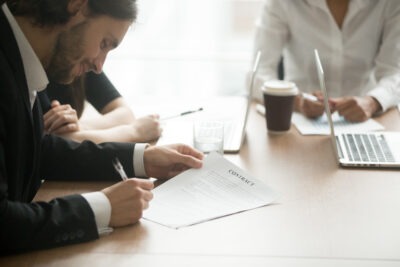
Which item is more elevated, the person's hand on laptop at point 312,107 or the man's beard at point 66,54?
the man's beard at point 66,54

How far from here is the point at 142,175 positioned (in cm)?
147

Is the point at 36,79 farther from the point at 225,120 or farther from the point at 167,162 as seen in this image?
the point at 225,120

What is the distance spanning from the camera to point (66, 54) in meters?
1.36

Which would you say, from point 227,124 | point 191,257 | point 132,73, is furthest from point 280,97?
point 132,73

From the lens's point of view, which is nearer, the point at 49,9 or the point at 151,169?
the point at 49,9

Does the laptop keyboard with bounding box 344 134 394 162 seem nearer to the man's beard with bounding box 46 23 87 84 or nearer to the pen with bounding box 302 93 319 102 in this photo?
the pen with bounding box 302 93 319 102

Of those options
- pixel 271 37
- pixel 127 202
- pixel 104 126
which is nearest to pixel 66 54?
pixel 127 202

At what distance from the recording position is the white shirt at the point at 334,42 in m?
2.28

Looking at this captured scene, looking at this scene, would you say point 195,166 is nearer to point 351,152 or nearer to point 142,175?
point 142,175

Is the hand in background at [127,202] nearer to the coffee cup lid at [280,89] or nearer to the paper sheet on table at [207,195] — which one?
the paper sheet on table at [207,195]

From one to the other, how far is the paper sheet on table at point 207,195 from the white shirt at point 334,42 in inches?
33.5

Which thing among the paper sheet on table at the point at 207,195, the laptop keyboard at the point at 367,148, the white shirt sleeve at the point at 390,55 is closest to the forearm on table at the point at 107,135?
the paper sheet on table at the point at 207,195

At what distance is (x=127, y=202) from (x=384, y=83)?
1.28 metres

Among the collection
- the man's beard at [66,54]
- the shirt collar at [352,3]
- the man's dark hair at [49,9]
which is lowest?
the shirt collar at [352,3]
